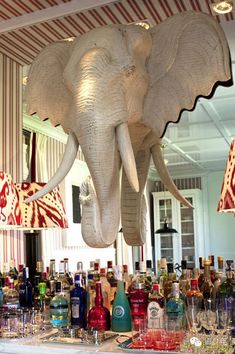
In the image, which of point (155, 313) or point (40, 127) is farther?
point (40, 127)

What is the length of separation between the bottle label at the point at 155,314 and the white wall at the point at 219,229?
1.39m

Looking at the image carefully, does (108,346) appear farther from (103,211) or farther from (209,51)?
(209,51)

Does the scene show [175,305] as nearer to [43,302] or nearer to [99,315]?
[99,315]

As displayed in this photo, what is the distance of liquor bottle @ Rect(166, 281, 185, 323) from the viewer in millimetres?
1604

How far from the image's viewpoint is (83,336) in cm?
162

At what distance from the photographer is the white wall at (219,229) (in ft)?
9.59

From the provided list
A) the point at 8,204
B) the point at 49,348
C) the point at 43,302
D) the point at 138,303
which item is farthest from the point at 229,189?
the point at 8,204

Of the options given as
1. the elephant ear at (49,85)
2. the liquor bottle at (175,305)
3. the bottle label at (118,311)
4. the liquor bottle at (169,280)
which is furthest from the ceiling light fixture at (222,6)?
the bottle label at (118,311)

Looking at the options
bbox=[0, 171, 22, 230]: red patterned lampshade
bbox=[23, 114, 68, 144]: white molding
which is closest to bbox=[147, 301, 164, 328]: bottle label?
bbox=[0, 171, 22, 230]: red patterned lampshade

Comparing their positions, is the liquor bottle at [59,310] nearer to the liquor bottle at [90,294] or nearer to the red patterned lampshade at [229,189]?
the liquor bottle at [90,294]

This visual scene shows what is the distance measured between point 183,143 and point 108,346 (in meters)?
1.91

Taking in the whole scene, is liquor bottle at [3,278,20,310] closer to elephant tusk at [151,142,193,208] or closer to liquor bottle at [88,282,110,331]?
liquor bottle at [88,282,110,331]

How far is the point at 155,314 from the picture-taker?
1.60 metres

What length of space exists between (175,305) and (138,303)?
0.16 m
